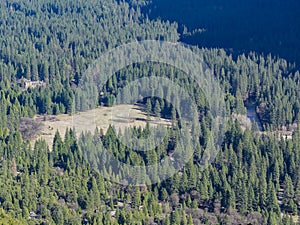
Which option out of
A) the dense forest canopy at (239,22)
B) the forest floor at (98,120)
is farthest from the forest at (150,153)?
the dense forest canopy at (239,22)

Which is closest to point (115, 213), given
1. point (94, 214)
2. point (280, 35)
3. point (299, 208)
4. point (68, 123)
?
point (94, 214)

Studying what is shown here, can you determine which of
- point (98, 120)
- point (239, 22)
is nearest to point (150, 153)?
point (98, 120)

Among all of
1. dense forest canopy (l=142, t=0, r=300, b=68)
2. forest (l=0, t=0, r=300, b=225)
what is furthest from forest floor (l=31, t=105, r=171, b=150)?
dense forest canopy (l=142, t=0, r=300, b=68)

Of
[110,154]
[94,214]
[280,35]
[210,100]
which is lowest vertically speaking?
[94,214]

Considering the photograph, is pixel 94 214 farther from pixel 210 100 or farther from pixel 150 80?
pixel 150 80

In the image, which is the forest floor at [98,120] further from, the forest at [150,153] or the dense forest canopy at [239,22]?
the dense forest canopy at [239,22]

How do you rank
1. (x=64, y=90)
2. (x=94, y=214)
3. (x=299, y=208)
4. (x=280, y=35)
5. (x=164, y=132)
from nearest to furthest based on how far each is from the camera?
(x=94, y=214), (x=299, y=208), (x=164, y=132), (x=64, y=90), (x=280, y=35)

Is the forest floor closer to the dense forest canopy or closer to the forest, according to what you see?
the forest
